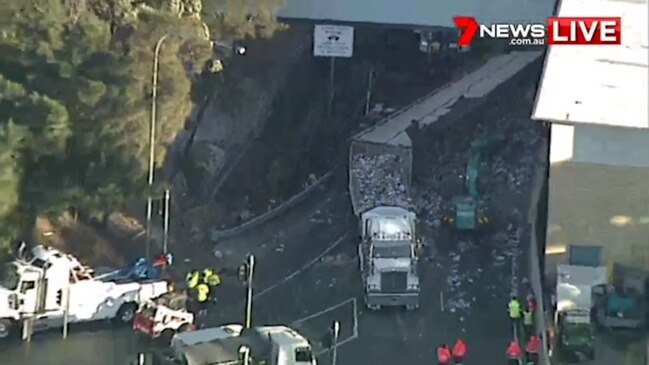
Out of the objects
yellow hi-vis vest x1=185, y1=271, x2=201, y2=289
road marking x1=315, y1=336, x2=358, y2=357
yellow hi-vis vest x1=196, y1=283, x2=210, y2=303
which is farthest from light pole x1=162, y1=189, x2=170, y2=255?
road marking x1=315, y1=336, x2=358, y2=357

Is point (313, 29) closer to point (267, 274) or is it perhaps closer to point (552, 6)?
point (552, 6)

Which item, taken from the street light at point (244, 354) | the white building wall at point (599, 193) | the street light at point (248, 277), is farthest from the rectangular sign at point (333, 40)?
the street light at point (244, 354)

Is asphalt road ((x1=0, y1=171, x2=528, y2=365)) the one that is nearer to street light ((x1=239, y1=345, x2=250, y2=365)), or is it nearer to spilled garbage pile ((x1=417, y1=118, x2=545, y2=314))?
spilled garbage pile ((x1=417, y1=118, x2=545, y2=314))

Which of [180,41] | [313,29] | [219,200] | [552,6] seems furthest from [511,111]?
[180,41]

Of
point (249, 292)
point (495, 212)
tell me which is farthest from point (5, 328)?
point (495, 212)

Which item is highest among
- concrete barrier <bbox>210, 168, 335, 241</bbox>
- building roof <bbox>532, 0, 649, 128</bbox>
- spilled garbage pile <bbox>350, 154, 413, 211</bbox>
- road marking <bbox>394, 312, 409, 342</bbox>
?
building roof <bbox>532, 0, 649, 128</bbox>

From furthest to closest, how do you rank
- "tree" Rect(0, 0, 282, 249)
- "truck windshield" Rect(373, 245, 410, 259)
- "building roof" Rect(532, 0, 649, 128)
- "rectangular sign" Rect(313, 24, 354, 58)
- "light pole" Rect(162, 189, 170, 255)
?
1. "rectangular sign" Rect(313, 24, 354, 58)
2. "light pole" Rect(162, 189, 170, 255)
3. "truck windshield" Rect(373, 245, 410, 259)
4. "tree" Rect(0, 0, 282, 249)
5. "building roof" Rect(532, 0, 649, 128)

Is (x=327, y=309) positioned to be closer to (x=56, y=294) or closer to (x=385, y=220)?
(x=385, y=220)

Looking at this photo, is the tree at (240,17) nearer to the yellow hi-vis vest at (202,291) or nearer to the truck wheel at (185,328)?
the yellow hi-vis vest at (202,291)

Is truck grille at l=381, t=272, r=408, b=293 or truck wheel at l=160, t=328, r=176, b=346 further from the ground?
truck grille at l=381, t=272, r=408, b=293
